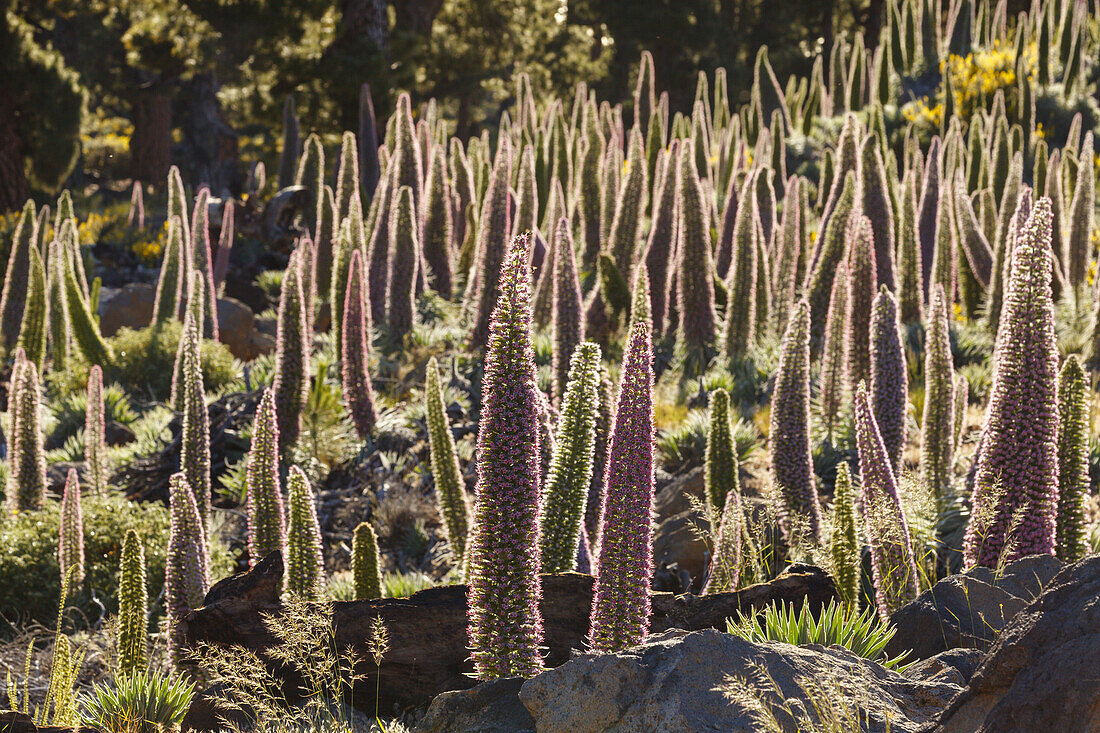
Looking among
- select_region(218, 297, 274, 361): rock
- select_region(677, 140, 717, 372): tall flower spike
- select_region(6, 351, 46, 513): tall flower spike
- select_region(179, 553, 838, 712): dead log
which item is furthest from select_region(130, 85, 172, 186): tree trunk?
select_region(179, 553, 838, 712): dead log

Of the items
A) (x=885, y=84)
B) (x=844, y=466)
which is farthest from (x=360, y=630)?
(x=885, y=84)

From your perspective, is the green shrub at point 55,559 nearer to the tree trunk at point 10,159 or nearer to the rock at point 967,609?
the rock at point 967,609

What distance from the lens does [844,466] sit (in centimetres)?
348

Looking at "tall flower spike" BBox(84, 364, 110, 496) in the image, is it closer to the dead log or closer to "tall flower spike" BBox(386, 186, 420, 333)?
"tall flower spike" BBox(386, 186, 420, 333)

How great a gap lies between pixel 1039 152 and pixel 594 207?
4.00m

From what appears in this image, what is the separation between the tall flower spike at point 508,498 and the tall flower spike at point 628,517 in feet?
0.64

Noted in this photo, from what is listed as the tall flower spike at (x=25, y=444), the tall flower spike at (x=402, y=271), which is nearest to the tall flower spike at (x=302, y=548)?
the tall flower spike at (x=25, y=444)

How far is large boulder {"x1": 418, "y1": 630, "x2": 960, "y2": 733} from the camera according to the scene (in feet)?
7.03

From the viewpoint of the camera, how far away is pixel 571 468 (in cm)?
329

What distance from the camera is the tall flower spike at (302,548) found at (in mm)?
3703

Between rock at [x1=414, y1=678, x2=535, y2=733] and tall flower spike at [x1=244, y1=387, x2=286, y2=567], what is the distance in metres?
2.00

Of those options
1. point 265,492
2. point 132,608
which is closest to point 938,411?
point 265,492

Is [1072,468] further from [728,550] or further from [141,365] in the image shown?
[141,365]

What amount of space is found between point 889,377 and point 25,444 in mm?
4890
